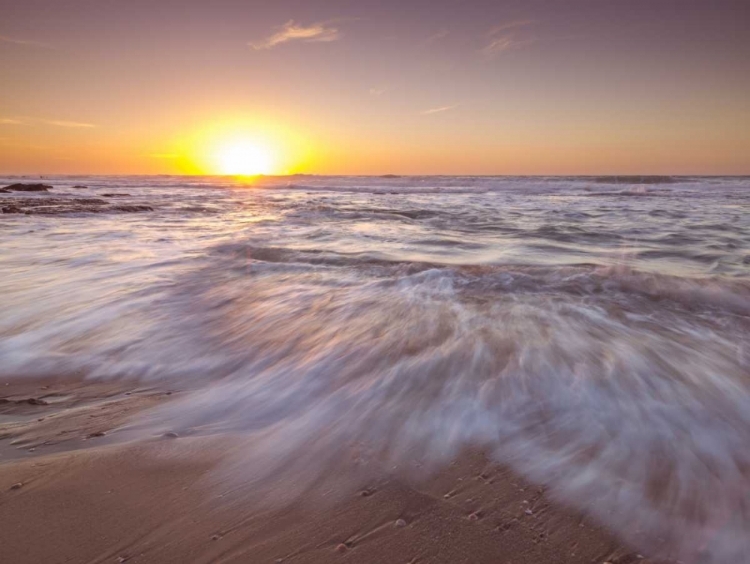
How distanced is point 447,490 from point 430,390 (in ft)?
3.09

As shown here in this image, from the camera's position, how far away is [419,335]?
12.1 ft

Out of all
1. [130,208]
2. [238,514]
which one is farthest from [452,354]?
[130,208]

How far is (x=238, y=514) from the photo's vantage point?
175cm

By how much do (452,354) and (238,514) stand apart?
1954 mm

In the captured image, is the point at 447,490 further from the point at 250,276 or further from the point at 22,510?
the point at 250,276

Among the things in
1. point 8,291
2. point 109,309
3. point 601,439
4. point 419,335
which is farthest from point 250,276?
point 601,439

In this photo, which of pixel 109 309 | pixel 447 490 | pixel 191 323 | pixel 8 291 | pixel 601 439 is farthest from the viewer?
pixel 8 291

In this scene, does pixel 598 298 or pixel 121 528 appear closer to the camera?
pixel 121 528

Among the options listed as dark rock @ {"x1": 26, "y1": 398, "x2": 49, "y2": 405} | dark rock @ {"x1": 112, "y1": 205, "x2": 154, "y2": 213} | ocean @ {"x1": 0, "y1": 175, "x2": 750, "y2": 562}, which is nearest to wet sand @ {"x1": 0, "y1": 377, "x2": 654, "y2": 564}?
ocean @ {"x1": 0, "y1": 175, "x2": 750, "y2": 562}

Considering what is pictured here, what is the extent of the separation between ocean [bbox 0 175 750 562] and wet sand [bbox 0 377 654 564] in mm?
151

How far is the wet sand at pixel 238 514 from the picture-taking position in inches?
61.0

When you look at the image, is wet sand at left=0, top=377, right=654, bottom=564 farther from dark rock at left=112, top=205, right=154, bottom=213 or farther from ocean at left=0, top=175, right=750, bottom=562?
dark rock at left=112, top=205, right=154, bottom=213

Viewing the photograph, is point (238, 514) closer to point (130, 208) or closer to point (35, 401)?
point (35, 401)

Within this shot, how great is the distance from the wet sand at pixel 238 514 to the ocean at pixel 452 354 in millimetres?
151
